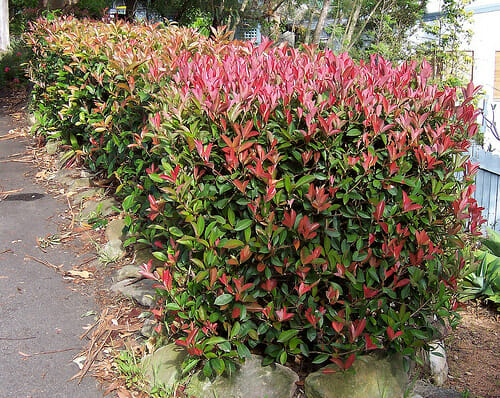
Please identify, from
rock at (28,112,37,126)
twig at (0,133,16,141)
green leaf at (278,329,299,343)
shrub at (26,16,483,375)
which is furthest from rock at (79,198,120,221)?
rock at (28,112,37,126)

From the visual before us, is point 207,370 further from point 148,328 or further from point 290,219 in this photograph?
point 290,219

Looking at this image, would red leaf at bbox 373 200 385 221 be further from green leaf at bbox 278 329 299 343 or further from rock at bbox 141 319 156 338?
rock at bbox 141 319 156 338

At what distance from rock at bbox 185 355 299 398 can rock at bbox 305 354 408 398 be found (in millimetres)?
114

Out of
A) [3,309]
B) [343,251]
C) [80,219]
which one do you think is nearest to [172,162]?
[343,251]

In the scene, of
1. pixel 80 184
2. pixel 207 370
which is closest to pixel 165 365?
pixel 207 370

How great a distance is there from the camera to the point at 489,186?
17.4 feet

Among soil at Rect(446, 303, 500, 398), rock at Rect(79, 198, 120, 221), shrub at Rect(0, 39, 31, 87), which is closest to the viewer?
A: soil at Rect(446, 303, 500, 398)

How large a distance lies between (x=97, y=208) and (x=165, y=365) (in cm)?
234

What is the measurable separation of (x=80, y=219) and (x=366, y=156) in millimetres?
3172

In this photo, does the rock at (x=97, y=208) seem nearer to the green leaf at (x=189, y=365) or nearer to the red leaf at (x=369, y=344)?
the green leaf at (x=189, y=365)

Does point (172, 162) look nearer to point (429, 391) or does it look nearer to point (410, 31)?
point (429, 391)

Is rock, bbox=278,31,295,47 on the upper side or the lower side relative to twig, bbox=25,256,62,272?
upper

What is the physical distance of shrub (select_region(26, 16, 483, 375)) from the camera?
2.59m

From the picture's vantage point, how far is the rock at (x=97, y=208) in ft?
15.8
